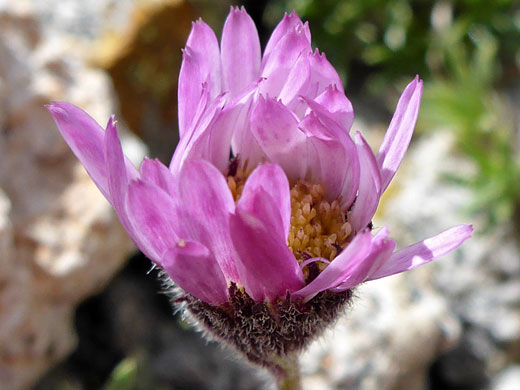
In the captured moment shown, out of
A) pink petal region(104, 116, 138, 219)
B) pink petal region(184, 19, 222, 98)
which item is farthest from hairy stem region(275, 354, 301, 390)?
pink petal region(184, 19, 222, 98)

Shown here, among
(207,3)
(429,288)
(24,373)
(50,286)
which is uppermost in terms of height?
(207,3)

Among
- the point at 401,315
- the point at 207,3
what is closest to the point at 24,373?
the point at 401,315

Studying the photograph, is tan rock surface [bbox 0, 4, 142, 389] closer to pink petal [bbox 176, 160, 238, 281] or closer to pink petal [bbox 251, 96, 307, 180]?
pink petal [bbox 251, 96, 307, 180]

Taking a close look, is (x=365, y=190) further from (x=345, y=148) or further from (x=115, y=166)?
(x=115, y=166)

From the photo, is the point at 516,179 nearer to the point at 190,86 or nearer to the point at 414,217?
the point at 414,217

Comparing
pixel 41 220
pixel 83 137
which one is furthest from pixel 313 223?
pixel 41 220

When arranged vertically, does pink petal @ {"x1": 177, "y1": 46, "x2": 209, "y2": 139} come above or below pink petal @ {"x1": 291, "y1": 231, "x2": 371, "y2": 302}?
above

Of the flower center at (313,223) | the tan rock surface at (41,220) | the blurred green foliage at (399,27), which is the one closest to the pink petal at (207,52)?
the flower center at (313,223)
